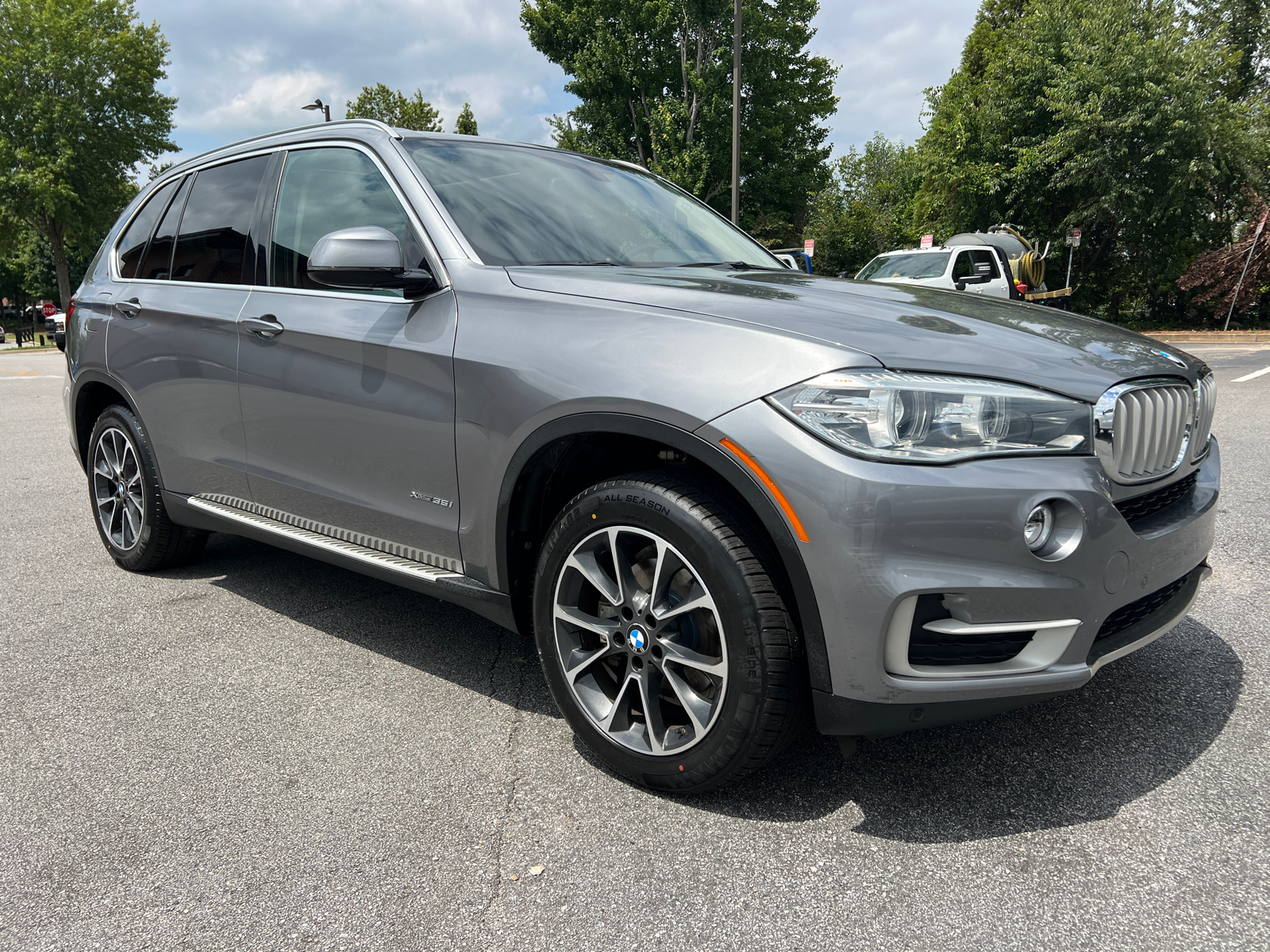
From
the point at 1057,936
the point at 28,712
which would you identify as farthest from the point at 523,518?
the point at 28,712

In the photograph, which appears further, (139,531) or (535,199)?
(139,531)

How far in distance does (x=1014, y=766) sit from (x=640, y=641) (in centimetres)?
109

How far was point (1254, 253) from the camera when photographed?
Result: 75.8 feet

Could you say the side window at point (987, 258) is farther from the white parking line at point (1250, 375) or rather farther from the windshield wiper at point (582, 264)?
the windshield wiper at point (582, 264)

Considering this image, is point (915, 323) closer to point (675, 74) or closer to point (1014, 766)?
point (1014, 766)

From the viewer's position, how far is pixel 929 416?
1984mm

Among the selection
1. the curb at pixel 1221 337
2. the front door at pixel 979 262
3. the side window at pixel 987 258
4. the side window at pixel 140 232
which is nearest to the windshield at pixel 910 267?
the front door at pixel 979 262

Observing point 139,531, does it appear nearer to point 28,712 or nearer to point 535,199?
point 28,712

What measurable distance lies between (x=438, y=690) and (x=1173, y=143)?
26471mm

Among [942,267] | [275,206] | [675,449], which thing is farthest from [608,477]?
[942,267]

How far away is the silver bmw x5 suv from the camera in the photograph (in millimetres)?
1983

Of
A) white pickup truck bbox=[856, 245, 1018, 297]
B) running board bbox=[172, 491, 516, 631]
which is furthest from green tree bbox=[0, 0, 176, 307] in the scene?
running board bbox=[172, 491, 516, 631]

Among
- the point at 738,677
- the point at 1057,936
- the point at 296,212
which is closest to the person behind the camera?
the point at 1057,936

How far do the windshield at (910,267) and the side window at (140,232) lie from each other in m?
12.1
